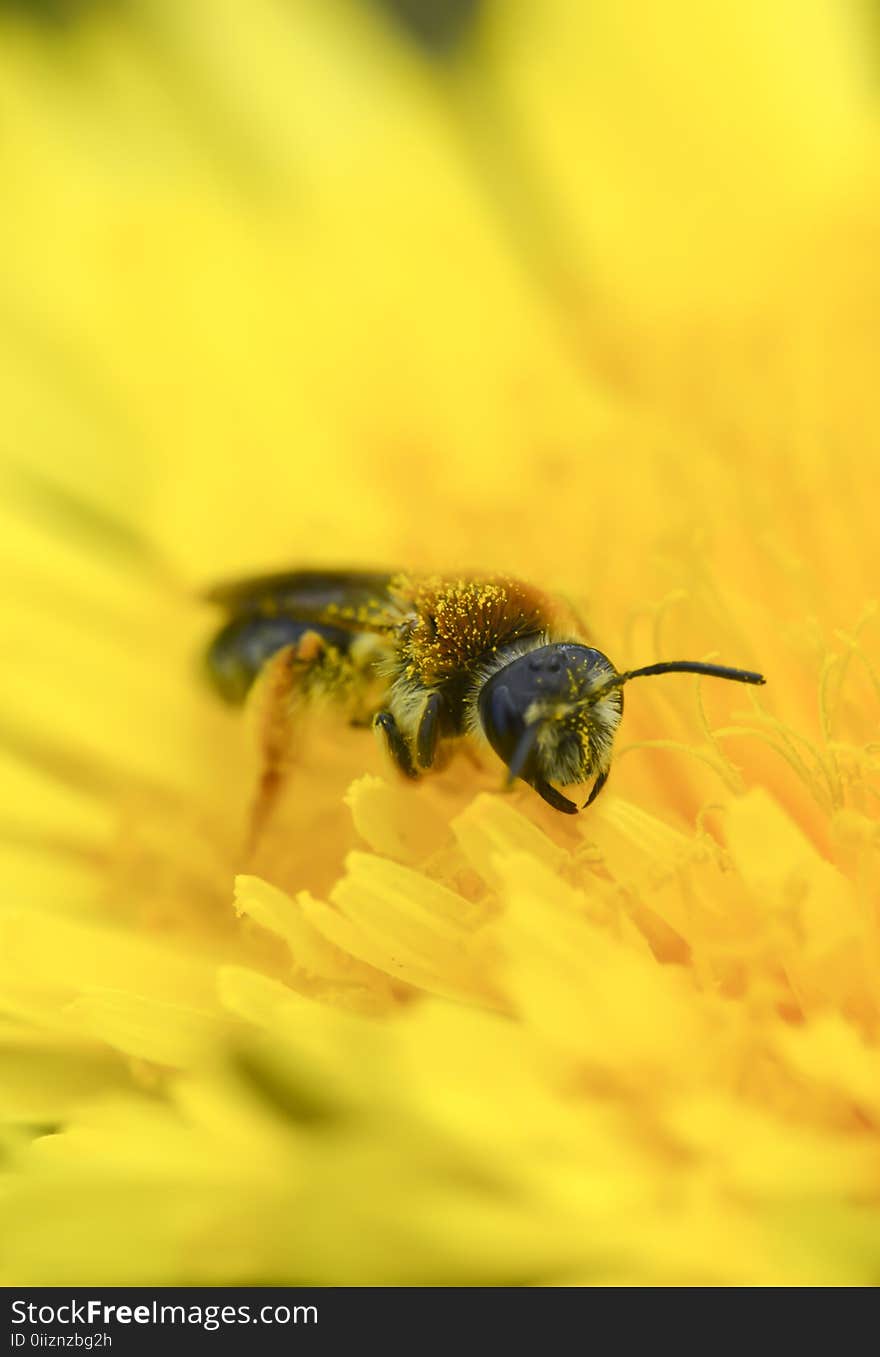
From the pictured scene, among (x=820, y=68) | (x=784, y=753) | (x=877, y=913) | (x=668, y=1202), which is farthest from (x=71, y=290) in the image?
(x=668, y=1202)

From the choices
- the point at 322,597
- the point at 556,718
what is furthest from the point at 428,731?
the point at 322,597

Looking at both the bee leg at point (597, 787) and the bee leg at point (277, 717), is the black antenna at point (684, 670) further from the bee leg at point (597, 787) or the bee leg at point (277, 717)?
the bee leg at point (277, 717)

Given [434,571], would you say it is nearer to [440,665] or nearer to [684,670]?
[440,665]

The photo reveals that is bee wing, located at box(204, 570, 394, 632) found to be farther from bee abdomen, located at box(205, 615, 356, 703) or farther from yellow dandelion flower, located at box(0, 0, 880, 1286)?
yellow dandelion flower, located at box(0, 0, 880, 1286)

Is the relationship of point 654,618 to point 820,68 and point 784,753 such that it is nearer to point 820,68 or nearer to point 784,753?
point 784,753

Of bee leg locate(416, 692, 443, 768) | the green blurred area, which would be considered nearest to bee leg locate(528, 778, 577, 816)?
bee leg locate(416, 692, 443, 768)

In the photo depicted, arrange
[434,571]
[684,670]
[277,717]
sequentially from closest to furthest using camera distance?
[684,670]
[277,717]
[434,571]

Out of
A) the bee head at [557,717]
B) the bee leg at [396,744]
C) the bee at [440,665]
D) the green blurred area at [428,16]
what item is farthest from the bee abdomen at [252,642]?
the green blurred area at [428,16]
